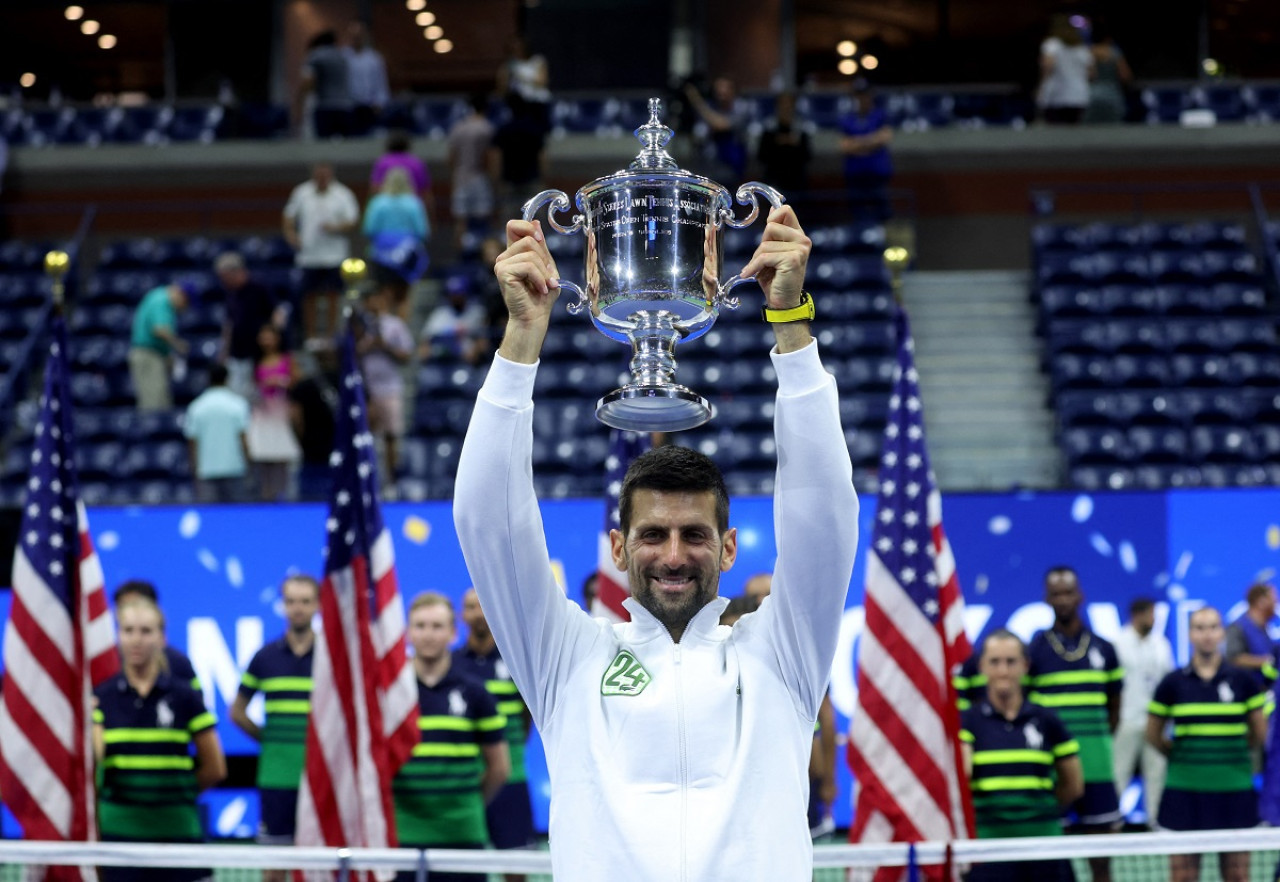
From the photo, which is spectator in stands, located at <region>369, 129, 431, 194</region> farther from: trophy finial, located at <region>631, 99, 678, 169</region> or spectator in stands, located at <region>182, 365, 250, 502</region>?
trophy finial, located at <region>631, 99, 678, 169</region>

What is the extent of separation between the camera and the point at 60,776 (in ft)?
26.1

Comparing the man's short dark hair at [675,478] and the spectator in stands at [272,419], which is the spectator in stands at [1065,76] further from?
the man's short dark hair at [675,478]

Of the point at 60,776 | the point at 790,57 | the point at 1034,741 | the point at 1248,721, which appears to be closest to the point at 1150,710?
the point at 1248,721

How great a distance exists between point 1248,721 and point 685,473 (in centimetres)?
648

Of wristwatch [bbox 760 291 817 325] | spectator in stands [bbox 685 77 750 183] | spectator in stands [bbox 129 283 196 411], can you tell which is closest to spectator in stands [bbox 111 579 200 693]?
wristwatch [bbox 760 291 817 325]

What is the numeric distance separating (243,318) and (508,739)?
5544mm

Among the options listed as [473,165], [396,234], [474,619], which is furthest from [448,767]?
[473,165]

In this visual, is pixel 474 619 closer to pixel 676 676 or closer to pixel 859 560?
pixel 859 560

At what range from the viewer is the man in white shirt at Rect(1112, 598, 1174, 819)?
1009 cm

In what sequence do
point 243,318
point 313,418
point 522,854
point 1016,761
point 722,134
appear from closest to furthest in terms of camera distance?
1. point 522,854
2. point 1016,761
3. point 313,418
4. point 243,318
5. point 722,134

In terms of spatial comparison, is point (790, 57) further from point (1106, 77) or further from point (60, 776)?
point (60, 776)

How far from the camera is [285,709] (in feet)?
28.7

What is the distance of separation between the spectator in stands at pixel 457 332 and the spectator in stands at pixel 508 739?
191 inches

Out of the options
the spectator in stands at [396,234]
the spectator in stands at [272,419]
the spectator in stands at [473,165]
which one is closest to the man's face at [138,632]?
the spectator in stands at [272,419]
